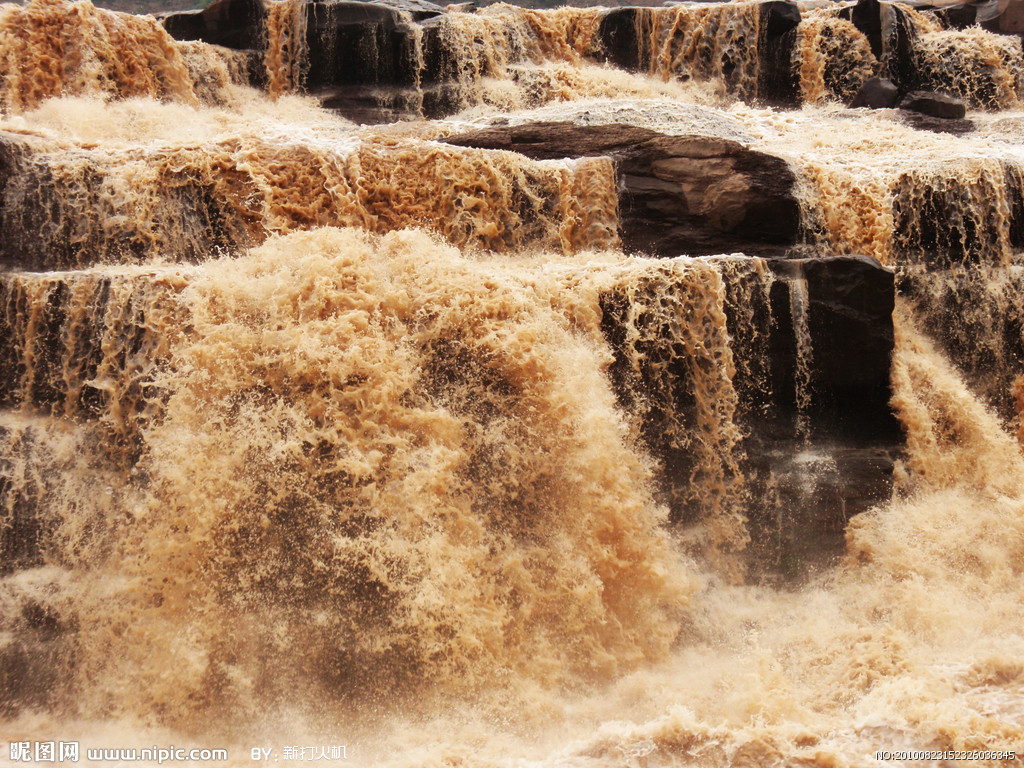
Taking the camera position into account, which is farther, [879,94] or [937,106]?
[879,94]

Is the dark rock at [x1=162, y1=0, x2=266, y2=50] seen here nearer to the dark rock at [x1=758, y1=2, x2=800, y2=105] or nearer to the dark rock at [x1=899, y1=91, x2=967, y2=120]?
the dark rock at [x1=758, y1=2, x2=800, y2=105]

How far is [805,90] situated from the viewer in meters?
9.42

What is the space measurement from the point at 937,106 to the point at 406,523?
7.64 metres

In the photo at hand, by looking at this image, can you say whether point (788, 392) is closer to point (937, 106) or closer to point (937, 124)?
point (937, 124)

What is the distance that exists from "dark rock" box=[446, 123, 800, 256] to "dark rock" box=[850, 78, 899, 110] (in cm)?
379

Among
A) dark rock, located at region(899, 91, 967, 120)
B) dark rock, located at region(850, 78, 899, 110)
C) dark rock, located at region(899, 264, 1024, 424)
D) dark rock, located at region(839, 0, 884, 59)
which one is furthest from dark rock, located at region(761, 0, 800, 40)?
dark rock, located at region(899, 264, 1024, 424)

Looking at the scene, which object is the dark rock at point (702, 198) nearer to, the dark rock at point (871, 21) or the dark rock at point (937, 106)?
the dark rock at point (937, 106)

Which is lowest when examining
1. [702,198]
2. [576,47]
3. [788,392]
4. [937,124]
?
[788,392]

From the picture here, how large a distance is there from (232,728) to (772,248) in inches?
184

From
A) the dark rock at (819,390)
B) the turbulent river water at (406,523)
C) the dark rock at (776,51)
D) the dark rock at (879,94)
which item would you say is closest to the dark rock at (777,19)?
the dark rock at (776,51)

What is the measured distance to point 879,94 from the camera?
8.73 metres

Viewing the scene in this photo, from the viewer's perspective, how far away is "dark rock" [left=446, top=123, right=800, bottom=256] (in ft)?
18.9

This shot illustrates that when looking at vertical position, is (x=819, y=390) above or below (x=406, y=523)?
above

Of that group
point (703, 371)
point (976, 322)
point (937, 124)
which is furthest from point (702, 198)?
point (937, 124)
